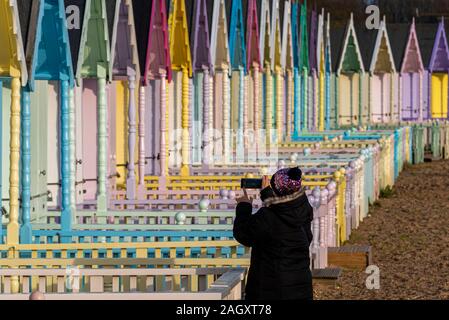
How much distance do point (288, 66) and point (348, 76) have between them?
11060 millimetres

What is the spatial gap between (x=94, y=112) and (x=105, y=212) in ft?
12.1

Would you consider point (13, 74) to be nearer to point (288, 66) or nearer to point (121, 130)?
point (121, 130)

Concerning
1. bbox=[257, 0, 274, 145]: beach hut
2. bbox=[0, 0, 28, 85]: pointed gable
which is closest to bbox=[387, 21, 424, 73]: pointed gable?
bbox=[257, 0, 274, 145]: beach hut

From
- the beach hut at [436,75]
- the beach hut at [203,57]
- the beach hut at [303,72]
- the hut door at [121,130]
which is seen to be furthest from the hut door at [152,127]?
the beach hut at [436,75]

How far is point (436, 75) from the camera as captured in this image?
50.5 m

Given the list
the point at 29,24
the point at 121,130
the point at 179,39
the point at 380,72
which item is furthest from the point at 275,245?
the point at 380,72

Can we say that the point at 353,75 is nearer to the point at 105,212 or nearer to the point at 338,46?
the point at 338,46

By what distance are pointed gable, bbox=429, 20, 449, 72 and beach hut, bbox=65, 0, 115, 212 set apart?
3151 cm

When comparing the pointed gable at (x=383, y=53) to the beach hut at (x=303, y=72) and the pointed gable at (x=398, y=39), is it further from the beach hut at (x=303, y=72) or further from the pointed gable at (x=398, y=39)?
the beach hut at (x=303, y=72)

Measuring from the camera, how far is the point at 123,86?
69.6ft

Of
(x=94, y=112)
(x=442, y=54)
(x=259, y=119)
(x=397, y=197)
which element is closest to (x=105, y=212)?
(x=94, y=112)

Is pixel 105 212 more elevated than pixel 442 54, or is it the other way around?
pixel 442 54

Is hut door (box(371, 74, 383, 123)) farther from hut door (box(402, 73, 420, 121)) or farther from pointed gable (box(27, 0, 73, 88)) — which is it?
pointed gable (box(27, 0, 73, 88))

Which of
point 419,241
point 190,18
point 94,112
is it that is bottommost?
point 419,241
